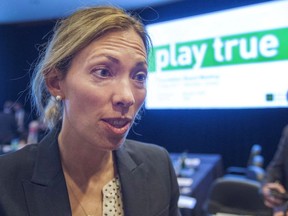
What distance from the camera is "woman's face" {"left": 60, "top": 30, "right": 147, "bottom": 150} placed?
2.43ft

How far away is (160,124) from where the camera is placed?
19.4ft

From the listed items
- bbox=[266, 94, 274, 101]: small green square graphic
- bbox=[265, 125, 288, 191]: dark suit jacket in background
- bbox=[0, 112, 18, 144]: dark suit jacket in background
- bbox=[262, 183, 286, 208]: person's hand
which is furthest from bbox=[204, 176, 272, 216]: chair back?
bbox=[0, 112, 18, 144]: dark suit jacket in background

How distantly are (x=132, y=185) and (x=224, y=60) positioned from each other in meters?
3.72

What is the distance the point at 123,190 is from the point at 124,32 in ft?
1.37

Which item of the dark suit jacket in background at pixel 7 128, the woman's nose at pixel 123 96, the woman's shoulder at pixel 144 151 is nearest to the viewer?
the woman's nose at pixel 123 96

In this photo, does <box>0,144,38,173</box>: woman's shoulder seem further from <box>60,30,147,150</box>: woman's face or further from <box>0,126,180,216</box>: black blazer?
<box>60,30,147,150</box>: woman's face

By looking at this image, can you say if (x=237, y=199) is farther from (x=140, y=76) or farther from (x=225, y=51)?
(x=225, y=51)

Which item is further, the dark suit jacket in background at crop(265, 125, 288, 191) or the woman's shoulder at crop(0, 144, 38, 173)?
the dark suit jacket in background at crop(265, 125, 288, 191)

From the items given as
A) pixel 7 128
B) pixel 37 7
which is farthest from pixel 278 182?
pixel 37 7

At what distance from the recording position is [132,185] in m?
0.89

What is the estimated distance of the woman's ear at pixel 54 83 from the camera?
2.68ft

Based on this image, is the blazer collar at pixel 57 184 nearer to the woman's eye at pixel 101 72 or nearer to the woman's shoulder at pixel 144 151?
the woman's shoulder at pixel 144 151

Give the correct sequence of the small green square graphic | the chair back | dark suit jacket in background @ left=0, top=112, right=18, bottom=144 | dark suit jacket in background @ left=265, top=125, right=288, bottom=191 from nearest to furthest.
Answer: the chair back, dark suit jacket in background @ left=265, top=125, right=288, bottom=191, the small green square graphic, dark suit jacket in background @ left=0, top=112, right=18, bottom=144

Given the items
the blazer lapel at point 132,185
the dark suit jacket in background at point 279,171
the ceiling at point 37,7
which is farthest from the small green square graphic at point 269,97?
the blazer lapel at point 132,185
